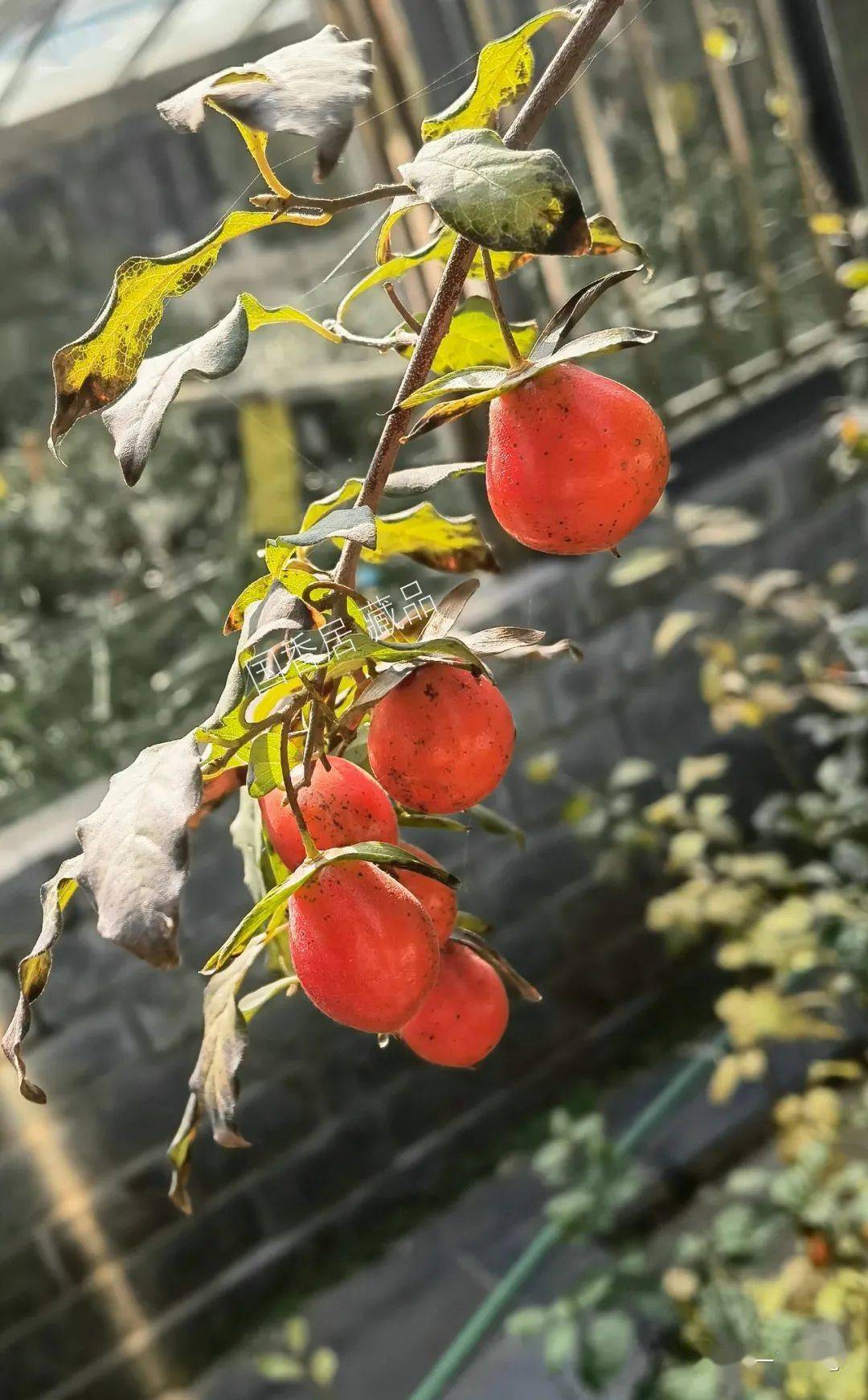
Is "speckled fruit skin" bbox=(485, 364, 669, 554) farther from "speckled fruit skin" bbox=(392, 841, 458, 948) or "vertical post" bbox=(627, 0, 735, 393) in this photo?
"vertical post" bbox=(627, 0, 735, 393)

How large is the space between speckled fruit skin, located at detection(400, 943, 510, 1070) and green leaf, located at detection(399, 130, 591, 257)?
0.69 ft

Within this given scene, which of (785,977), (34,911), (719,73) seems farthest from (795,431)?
(34,911)

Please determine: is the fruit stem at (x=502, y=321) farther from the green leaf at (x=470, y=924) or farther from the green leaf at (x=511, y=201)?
the green leaf at (x=470, y=924)

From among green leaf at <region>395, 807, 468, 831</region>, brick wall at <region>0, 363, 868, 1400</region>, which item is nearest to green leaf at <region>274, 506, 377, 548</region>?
green leaf at <region>395, 807, 468, 831</region>

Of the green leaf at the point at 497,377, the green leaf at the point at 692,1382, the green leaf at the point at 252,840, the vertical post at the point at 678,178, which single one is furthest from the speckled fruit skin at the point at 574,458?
the vertical post at the point at 678,178

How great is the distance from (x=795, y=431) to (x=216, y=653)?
0.93 m

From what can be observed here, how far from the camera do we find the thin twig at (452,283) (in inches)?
11.5

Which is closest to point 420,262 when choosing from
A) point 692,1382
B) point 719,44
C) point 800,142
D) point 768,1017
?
point 692,1382

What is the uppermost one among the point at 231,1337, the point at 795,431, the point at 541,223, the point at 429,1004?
the point at 541,223

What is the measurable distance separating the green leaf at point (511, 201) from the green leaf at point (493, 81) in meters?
0.08

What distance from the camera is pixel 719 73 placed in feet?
5.38

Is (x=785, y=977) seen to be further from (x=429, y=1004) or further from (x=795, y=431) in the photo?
(x=429, y=1004)

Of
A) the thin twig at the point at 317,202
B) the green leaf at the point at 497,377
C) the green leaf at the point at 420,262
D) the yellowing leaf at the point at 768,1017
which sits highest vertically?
the thin twig at the point at 317,202

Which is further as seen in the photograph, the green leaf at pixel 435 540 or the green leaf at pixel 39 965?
the green leaf at pixel 435 540
